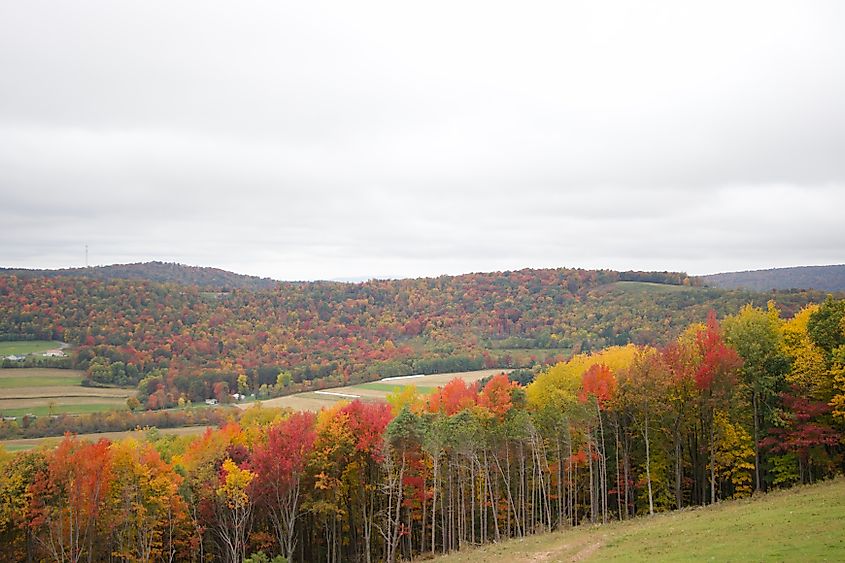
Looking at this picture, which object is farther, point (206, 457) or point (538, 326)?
point (538, 326)

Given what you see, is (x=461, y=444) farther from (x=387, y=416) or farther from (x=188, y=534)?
(x=188, y=534)

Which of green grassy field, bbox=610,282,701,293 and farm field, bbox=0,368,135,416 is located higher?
green grassy field, bbox=610,282,701,293

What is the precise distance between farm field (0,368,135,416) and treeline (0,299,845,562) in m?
62.2

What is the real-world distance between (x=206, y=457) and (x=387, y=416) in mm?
14942

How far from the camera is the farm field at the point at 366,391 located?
105 m

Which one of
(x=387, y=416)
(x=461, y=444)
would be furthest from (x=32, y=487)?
(x=461, y=444)

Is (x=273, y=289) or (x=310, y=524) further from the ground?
(x=273, y=289)

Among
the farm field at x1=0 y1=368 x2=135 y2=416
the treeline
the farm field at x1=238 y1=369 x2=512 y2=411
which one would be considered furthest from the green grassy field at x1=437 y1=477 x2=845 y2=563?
the farm field at x1=0 y1=368 x2=135 y2=416

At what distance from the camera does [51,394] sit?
109 metres

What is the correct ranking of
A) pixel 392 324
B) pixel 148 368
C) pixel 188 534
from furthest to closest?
pixel 392 324 < pixel 148 368 < pixel 188 534

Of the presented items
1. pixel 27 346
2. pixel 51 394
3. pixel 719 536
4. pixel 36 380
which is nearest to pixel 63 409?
pixel 51 394

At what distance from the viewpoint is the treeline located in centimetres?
4178

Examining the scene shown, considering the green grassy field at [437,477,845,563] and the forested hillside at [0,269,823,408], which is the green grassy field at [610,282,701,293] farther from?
the green grassy field at [437,477,845,563]

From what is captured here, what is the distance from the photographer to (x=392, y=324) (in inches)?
6614
